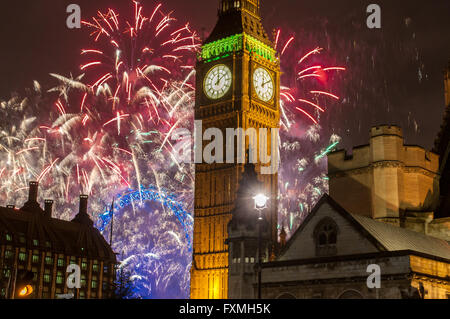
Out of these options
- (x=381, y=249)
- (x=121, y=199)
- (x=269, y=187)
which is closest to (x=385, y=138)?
(x=381, y=249)

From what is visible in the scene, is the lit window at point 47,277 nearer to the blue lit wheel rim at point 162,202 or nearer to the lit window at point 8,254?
the lit window at point 8,254

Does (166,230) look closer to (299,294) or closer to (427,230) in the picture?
(427,230)

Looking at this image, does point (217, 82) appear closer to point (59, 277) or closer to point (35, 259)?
point (35, 259)

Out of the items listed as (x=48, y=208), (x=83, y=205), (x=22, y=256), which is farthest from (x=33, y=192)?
(x=22, y=256)

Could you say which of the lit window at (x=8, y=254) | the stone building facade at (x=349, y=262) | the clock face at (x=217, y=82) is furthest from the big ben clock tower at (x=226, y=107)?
the stone building facade at (x=349, y=262)

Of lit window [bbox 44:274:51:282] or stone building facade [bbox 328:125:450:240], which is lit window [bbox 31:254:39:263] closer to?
lit window [bbox 44:274:51:282]
